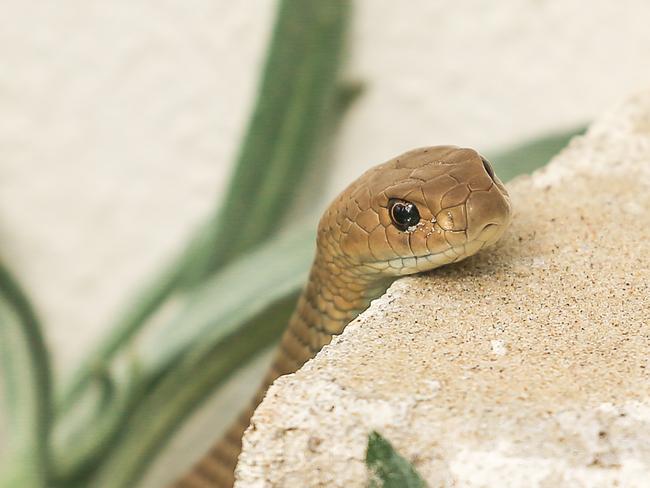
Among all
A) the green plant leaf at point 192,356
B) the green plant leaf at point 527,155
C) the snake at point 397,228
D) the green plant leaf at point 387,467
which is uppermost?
the green plant leaf at point 387,467

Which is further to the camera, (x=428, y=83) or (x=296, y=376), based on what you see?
(x=428, y=83)

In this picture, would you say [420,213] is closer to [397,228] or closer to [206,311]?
[397,228]

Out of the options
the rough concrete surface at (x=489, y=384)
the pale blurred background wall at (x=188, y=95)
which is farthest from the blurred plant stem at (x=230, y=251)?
the rough concrete surface at (x=489, y=384)

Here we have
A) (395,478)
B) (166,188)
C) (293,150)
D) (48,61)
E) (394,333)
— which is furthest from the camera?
(166,188)

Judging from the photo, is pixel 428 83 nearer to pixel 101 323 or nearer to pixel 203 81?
pixel 203 81

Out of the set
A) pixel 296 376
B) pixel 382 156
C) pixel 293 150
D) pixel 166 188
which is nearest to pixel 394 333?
pixel 296 376

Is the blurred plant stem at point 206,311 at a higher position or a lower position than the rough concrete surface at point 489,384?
lower

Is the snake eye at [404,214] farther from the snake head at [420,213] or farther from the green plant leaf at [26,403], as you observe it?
the green plant leaf at [26,403]
